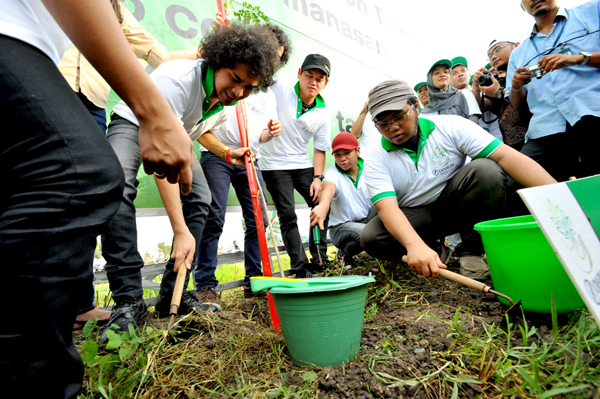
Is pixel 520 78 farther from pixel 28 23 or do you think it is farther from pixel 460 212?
pixel 28 23

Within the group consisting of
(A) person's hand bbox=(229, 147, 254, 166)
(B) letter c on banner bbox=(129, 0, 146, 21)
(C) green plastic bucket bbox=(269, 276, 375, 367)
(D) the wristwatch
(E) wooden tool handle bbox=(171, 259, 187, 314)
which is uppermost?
(B) letter c on banner bbox=(129, 0, 146, 21)

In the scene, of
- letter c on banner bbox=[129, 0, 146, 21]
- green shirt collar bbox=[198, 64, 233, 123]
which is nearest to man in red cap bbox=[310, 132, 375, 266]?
green shirt collar bbox=[198, 64, 233, 123]

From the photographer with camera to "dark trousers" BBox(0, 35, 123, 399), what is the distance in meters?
2.77

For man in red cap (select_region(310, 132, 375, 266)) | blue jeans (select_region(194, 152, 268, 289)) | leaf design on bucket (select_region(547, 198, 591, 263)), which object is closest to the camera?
leaf design on bucket (select_region(547, 198, 591, 263))

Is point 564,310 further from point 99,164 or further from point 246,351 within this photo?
point 99,164

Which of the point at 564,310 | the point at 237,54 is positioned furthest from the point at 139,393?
the point at 564,310

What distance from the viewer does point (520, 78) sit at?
2096 mm

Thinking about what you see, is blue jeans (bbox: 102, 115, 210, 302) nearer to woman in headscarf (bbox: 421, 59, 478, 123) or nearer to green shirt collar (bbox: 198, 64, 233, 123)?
green shirt collar (bbox: 198, 64, 233, 123)

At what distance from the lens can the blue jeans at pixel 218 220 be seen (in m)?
2.04

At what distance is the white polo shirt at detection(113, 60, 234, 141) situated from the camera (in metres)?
1.38

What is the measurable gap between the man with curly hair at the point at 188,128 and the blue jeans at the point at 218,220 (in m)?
0.38

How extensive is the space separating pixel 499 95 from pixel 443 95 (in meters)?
0.45

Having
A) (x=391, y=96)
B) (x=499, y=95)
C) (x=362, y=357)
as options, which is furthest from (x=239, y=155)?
(x=499, y=95)

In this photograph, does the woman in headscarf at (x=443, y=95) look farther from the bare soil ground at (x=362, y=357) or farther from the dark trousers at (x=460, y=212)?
the bare soil ground at (x=362, y=357)
